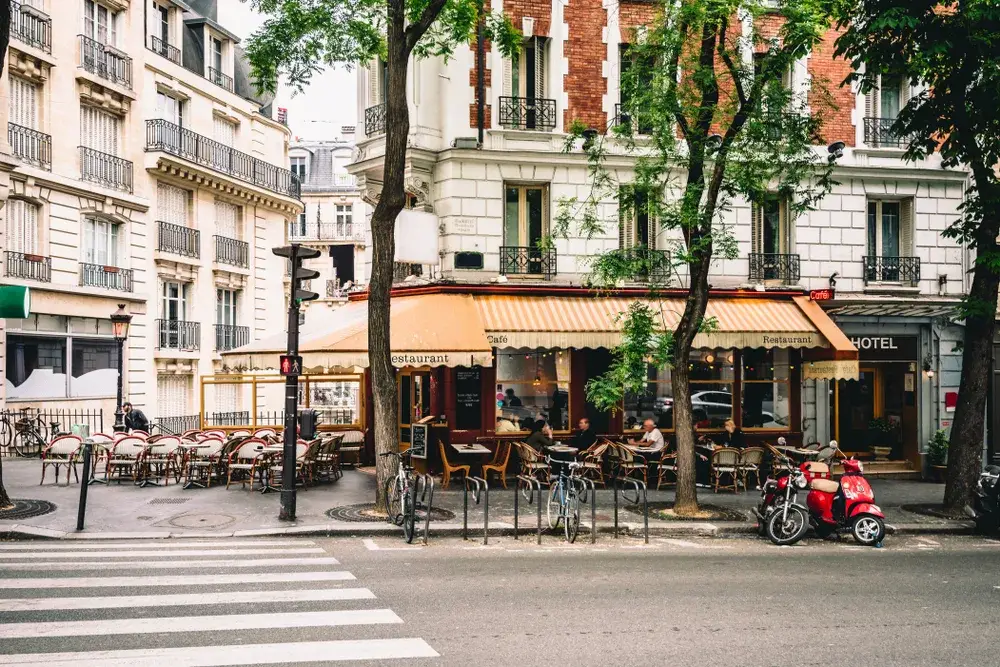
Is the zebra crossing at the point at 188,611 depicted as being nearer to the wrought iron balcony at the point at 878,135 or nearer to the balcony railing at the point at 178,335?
the wrought iron balcony at the point at 878,135

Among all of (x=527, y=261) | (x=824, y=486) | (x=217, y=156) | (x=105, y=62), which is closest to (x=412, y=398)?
(x=527, y=261)

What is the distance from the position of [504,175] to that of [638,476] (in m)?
6.96

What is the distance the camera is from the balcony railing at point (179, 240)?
32.8 m

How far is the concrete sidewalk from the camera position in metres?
12.7

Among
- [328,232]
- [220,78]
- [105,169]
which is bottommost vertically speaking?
[105,169]

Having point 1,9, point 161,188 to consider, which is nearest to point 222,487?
point 1,9

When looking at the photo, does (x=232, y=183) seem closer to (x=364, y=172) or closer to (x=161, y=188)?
(x=161, y=188)

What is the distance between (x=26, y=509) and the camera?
13.6 metres

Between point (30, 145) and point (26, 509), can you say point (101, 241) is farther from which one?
point (26, 509)

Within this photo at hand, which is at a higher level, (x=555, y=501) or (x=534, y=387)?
Result: (x=534, y=387)

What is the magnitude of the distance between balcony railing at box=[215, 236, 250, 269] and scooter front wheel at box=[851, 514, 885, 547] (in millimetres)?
29173

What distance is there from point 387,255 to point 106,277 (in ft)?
64.6

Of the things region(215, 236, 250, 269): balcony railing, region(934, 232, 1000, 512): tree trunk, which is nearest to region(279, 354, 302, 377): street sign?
region(934, 232, 1000, 512): tree trunk

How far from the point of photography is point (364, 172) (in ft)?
65.3
